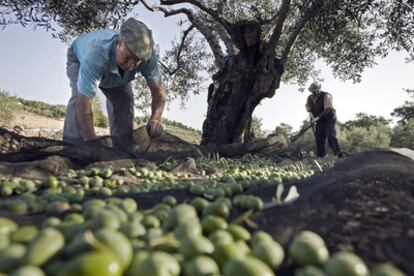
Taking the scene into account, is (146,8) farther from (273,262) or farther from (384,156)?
(273,262)

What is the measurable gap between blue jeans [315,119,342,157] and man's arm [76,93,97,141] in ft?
25.7

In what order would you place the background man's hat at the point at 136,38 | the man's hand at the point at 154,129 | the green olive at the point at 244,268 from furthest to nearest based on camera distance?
the man's hand at the point at 154,129 < the background man's hat at the point at 136,38 < the green olive at the point at 244,268

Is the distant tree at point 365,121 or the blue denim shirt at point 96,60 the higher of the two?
the distant tree at point 365,121

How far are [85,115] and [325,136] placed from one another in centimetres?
820

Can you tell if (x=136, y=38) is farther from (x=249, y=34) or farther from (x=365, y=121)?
(x=365, y=121)

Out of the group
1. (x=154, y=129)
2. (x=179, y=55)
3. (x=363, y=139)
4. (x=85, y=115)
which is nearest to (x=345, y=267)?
(x=85, y=115)

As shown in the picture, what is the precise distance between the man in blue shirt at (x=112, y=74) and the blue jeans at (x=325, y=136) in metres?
6.40

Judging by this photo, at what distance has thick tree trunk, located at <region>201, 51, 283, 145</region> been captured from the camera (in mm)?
9555

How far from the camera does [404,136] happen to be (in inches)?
866

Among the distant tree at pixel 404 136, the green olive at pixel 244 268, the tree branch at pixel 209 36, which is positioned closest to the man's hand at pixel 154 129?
the tree branch at pixel 209 36

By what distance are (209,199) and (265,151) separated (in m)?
5.17

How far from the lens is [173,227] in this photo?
65.8 inches

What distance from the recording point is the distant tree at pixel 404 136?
2138cm

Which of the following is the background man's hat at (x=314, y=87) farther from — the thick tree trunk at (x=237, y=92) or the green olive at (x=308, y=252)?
the green olive at (x=308, y=252)
